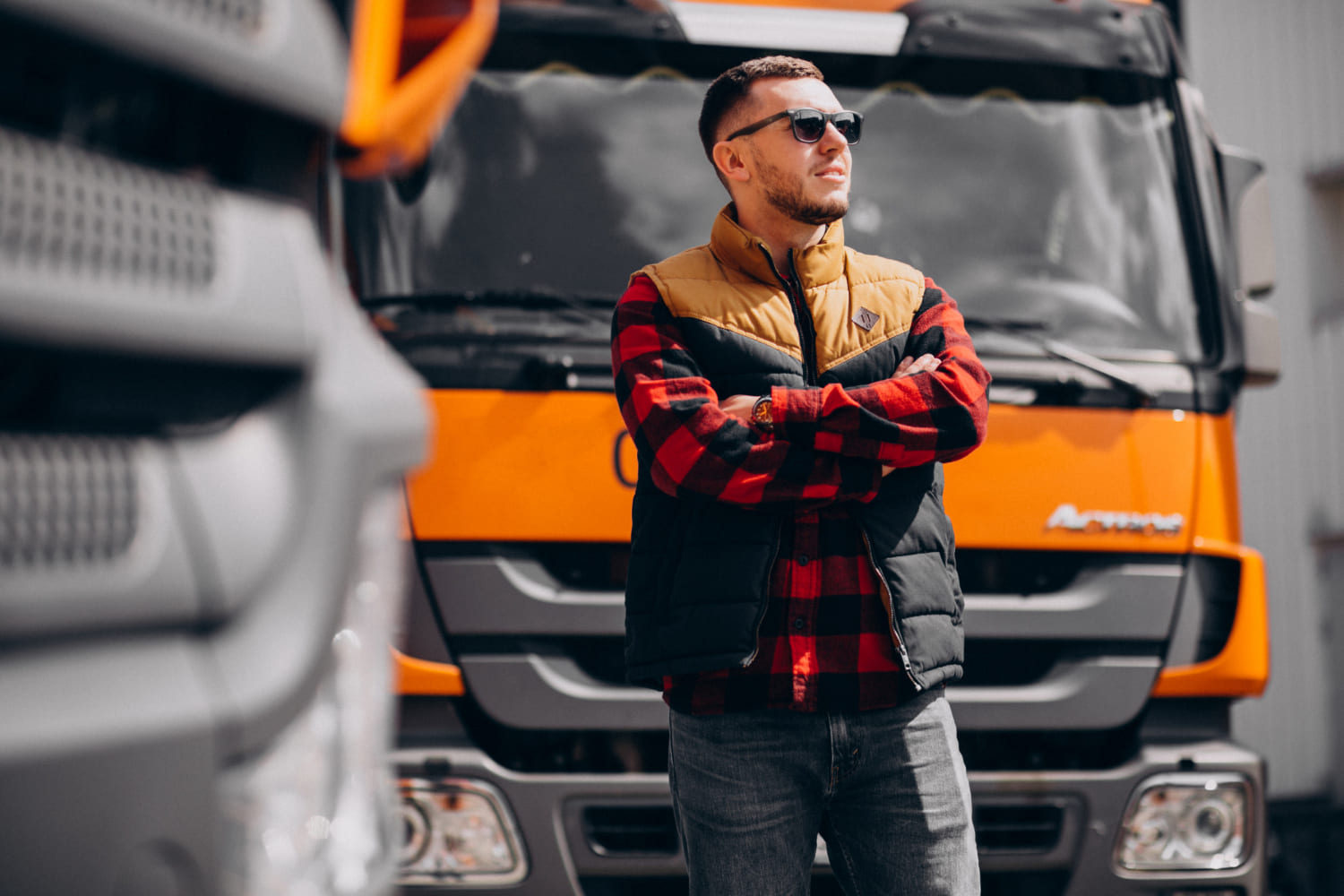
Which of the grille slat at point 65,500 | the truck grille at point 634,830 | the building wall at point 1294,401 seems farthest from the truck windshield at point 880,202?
the building wall at point 1294,401

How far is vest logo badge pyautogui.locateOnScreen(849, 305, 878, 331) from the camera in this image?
2.22 meters

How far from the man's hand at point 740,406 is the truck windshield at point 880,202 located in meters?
0.95

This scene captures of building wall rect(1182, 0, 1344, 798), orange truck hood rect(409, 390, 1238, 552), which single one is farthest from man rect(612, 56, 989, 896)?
building wall rect(1182, 0, 1344, 798)

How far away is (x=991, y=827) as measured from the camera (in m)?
3.07

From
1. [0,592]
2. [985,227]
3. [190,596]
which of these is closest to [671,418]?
[190,596]

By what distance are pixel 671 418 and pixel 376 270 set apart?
120 cm

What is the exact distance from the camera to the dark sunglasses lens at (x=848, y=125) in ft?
7.38

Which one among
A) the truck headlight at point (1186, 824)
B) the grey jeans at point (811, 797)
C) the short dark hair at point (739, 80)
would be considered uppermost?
the short dark hair at point (739, 80)

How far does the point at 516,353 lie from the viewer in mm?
2912

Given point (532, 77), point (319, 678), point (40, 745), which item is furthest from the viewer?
point (532, 77)

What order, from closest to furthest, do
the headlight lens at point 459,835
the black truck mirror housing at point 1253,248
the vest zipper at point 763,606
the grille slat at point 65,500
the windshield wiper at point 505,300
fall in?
the grille slat at point 65,500 → the vest zipper at point 763,606 → the headlight lens at point 459,835 → the windshield wiper at point 505,300 → the black truck mirror housing at point 1253,248

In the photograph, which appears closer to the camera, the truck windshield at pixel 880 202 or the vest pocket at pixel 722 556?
the vest pocket at pixel 722 556

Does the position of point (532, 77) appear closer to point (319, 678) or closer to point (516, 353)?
point (516, 353)

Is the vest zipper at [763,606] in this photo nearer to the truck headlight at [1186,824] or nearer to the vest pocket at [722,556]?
the vest pocket at [722,556]
